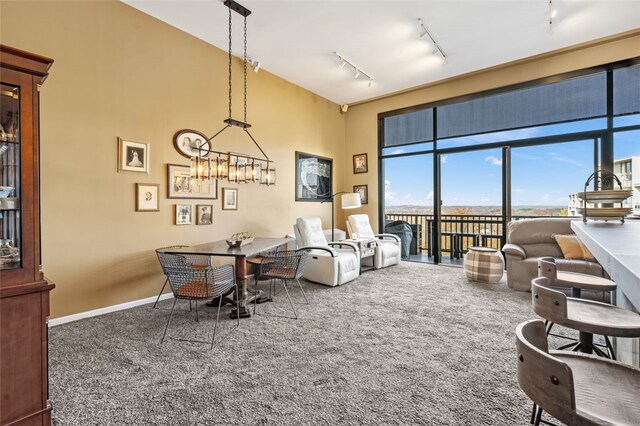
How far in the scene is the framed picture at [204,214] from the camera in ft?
13.8

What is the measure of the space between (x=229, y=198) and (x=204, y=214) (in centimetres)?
49

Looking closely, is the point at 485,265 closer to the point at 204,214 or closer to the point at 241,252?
the point at 241,252

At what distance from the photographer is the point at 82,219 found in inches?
124

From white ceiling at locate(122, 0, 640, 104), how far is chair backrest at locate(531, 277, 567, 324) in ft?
11.5

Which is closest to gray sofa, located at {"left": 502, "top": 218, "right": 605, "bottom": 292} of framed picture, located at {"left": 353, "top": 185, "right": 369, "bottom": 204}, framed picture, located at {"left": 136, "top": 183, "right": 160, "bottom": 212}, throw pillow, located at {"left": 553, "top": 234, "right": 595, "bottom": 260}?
throw pillow, located at {"left": 553, "top": 234, "right": 595, "bottom": 260}

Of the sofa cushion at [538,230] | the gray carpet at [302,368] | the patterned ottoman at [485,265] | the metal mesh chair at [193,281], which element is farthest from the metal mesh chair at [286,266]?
the sofa cushion at [538,230]

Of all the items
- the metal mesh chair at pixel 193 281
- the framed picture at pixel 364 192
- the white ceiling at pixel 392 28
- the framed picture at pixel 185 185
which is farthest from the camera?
the framed picture at pixel 364 192

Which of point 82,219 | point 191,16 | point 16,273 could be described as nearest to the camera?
point 16,273


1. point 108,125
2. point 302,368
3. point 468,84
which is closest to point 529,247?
point 468,84

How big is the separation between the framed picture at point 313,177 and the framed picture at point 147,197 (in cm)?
266

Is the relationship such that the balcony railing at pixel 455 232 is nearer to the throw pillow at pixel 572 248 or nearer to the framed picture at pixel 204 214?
the throw pillow at pixel 572 248

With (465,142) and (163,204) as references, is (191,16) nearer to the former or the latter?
(163,204)

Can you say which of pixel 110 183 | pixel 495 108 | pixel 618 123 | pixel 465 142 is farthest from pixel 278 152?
pixel 618 123

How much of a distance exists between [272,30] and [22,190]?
3.53m
